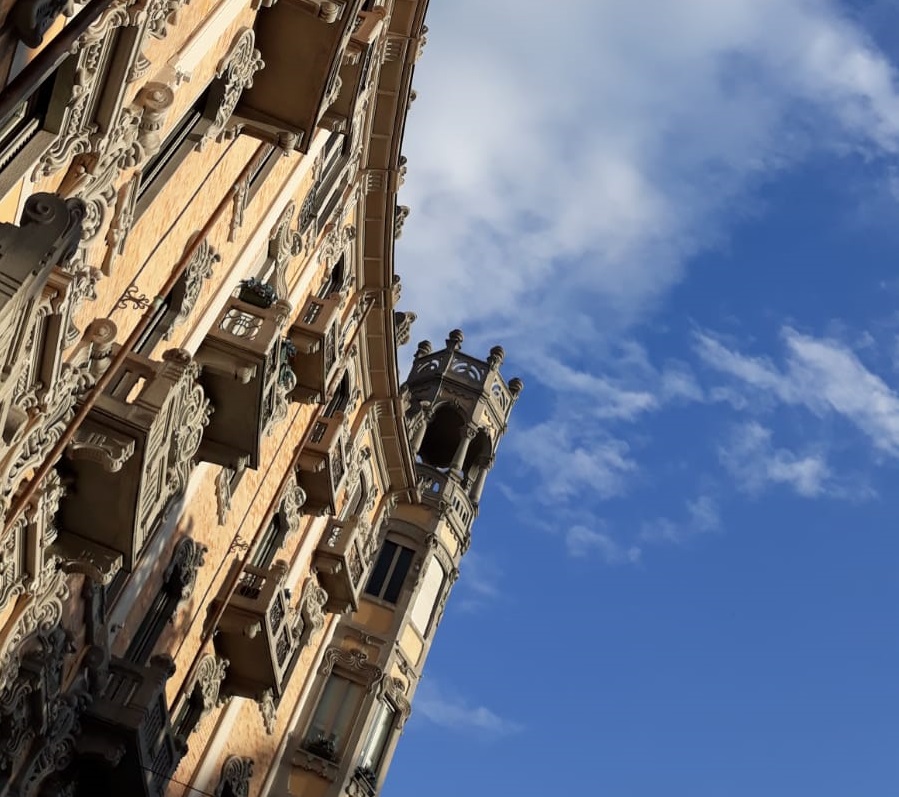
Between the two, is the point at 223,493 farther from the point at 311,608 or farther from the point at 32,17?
the point at 32,17

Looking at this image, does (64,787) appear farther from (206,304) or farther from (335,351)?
(335,351)

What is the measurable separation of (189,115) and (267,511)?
29.7ft

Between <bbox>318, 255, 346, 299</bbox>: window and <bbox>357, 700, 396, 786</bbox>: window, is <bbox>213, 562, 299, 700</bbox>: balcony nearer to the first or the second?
<bbox>357, 700, 396, 786</bbox>: window

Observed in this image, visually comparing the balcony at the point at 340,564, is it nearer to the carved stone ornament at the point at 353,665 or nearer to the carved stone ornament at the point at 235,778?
the carved stone ornament at the point at 353,665

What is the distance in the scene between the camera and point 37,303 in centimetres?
1017

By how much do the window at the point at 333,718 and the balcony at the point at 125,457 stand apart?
1178 cm

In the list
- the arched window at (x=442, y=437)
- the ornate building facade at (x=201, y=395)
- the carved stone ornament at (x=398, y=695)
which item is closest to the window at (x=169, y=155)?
the ornate building facade at (x=201, y=395)

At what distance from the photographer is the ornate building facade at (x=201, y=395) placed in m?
11.2

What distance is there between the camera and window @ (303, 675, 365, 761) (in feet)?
80.5

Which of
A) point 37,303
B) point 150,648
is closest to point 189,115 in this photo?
point 37,303

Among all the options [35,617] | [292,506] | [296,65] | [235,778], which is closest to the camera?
[35,617]

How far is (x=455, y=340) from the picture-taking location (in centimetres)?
3344

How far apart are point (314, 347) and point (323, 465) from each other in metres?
3.59

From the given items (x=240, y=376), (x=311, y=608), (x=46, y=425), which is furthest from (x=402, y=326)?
(x=46, y=425)
